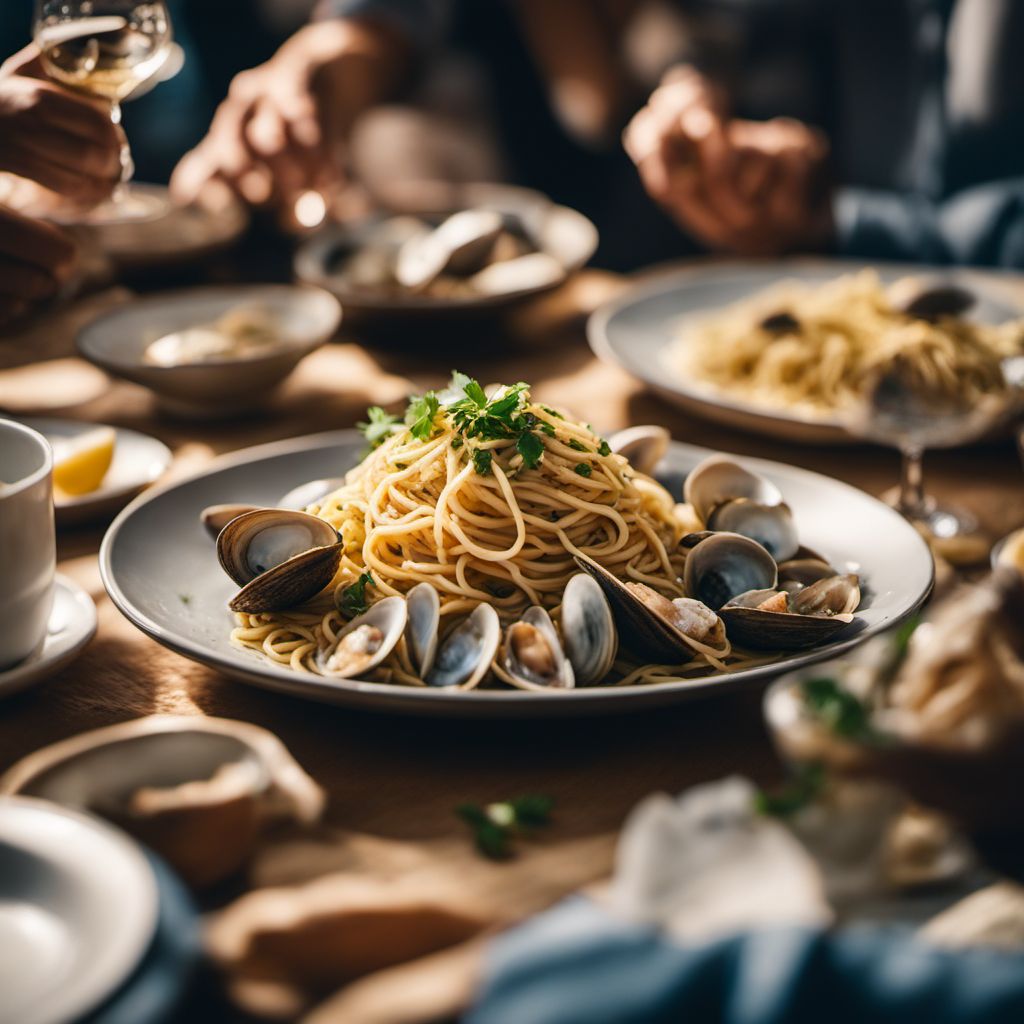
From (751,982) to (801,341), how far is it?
2.26 metres

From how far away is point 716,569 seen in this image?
188 centimetres

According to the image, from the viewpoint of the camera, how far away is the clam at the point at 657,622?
1.64 m

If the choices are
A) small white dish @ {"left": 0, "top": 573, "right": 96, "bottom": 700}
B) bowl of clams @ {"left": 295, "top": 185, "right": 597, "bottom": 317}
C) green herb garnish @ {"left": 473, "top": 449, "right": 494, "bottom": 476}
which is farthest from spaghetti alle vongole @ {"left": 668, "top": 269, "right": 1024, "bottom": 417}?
small white dish @ {"left": 0, "top": 573, "right": 96, "bottom": 700}

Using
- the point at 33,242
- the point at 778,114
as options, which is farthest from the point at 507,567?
the point at 778,114

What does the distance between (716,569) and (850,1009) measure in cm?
88

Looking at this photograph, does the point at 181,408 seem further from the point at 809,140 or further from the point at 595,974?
the point at 809,140

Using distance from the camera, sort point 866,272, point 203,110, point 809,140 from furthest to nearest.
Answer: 1. point 203,110
2. point 809,140
3. point 866,272

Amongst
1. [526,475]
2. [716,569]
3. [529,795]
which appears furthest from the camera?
[526,475]

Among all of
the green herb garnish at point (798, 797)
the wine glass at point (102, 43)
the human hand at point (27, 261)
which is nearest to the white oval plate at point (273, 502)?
the green herb garnish at point (798, 797)

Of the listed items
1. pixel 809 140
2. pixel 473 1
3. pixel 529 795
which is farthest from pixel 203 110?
pixel 529 795

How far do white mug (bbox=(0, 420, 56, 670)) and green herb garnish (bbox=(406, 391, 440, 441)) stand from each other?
0.61m

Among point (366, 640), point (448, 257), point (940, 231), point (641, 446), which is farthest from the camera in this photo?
point (940, 231)

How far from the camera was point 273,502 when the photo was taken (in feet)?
7.45

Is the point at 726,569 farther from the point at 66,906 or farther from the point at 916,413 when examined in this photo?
the point at 66,906
